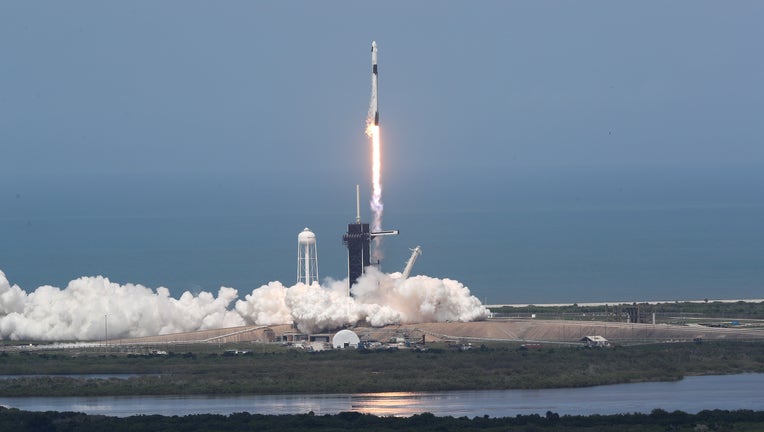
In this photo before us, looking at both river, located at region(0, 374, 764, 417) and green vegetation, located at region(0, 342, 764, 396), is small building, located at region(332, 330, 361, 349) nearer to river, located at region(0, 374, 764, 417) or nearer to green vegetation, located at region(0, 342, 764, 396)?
green vegetation, located at region(0, 342, 764, 396)

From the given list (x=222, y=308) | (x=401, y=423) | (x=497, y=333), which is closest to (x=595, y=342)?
(x=497, y=333)

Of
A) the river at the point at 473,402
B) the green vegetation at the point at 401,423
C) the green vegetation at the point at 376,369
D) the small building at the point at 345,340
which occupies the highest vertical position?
the small building at the point at 345,340

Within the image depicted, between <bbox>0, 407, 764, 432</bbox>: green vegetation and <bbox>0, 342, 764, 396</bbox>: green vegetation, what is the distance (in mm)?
11194

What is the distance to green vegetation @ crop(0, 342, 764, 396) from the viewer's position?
94.8 m

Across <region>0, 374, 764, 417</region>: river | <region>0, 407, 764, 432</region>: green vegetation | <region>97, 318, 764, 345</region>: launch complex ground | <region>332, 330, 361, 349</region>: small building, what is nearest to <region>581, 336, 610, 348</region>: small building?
<region>97, 318, 764, 345</region>: launch complex ground

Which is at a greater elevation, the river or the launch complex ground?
the launch complex ground

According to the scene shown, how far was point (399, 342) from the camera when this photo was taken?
109m

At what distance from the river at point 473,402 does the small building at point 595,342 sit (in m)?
9.98

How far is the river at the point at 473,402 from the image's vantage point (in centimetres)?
8656

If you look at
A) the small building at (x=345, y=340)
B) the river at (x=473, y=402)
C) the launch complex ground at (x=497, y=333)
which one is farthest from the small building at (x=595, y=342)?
the small building at (x=345, y=340)

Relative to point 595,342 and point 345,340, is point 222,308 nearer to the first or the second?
point 345,340

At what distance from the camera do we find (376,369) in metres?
98.9

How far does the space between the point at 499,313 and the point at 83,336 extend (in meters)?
22.9

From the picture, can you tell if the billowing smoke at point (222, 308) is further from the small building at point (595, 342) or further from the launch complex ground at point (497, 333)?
the small building at point (595, 342)
